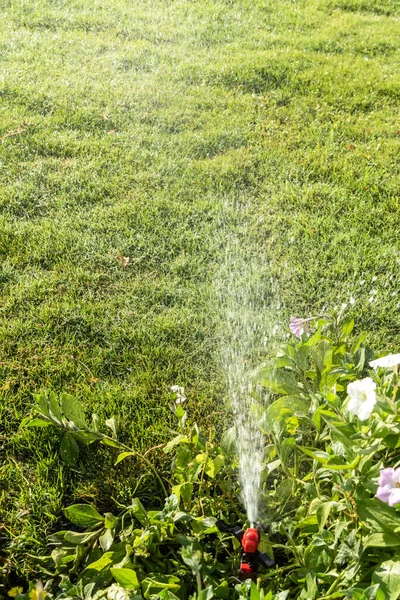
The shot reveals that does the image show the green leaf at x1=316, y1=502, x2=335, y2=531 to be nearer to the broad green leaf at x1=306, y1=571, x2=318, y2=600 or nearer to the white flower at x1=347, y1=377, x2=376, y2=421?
the broad green leaf at x1=306, y1=571, x2=318, y2=600

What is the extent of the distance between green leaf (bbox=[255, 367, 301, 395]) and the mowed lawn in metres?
0.57

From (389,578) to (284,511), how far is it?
24.8 inches

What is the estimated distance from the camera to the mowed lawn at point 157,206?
2801mm

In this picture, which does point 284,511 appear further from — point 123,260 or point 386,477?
point 123,260

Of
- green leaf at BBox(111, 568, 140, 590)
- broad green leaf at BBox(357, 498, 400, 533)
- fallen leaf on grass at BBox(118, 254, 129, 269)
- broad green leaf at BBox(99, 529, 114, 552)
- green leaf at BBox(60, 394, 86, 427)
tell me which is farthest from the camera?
fallen leaf on grass at BBox(118, 254, 129, 269)

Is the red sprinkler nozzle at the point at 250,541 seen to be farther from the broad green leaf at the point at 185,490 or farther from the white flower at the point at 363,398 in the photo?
the white flower at the point at 363,398

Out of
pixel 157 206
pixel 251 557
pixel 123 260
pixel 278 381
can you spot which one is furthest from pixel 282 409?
pixel 157 206

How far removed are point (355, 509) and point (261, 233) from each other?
7.72ft

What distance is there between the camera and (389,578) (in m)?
1.47

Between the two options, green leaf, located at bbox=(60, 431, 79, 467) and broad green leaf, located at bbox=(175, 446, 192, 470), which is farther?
green leaf, located at bbox=(60, 431, 79, 467)

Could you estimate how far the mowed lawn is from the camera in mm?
2801

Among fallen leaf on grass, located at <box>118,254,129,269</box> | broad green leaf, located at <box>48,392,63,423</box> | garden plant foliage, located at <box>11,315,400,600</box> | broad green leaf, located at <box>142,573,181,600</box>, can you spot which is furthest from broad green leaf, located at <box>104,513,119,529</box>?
fallen leaf on grass, located at <box>118,254,129,269</box>

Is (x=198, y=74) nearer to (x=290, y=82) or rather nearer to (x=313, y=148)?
(x=290, y=82)

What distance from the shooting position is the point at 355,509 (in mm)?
1694
